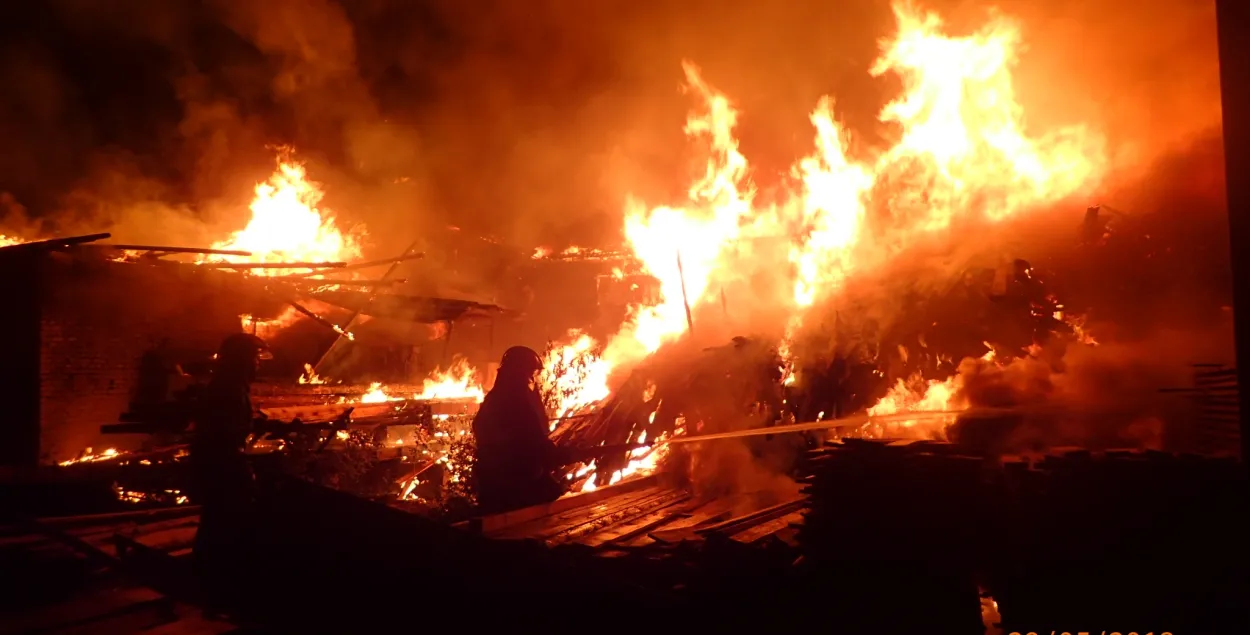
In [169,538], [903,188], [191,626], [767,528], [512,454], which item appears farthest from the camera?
[903,188]

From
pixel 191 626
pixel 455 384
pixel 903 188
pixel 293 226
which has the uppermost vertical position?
pixel 293 226

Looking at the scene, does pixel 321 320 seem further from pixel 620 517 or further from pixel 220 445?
pixel 620 517

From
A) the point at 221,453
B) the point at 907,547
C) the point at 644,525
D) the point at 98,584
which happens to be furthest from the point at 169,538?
the point at 907,547

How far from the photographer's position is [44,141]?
1698 centimetres

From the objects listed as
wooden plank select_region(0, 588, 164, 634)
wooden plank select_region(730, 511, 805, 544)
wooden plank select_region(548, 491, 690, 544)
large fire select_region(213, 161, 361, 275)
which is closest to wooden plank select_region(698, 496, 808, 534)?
wooden plank select_region(730, 511, 805, 544)

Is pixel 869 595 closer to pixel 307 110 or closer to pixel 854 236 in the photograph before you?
pixel 854 236

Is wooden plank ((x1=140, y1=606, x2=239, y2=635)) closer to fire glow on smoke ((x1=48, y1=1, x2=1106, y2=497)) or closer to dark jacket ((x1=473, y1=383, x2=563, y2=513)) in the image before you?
dark jacket ((x1=473, y1=383, x2=563, y2=513))

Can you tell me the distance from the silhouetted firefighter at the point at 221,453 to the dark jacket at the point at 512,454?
2159mm

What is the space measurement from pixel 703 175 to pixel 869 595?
998 centimetres

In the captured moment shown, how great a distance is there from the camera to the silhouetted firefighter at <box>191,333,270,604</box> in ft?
17.4

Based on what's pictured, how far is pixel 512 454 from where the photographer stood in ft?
21.7

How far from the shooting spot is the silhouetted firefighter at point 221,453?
5.31 meters

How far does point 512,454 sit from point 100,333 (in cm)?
946

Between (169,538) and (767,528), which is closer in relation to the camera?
(767,528)
